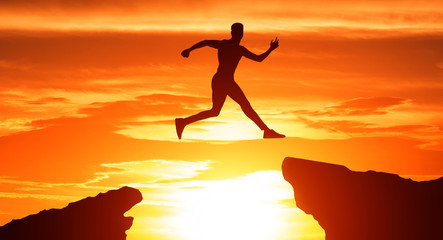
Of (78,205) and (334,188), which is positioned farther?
(78,205)

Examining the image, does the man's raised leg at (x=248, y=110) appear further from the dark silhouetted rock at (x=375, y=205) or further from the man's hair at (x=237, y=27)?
the dark silhouetted rock at (x=375, y=205)

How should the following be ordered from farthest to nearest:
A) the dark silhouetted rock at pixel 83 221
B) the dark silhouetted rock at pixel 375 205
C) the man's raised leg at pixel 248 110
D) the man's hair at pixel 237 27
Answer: the dark silhouetted rock at pixel 83 221
the dark silhouetted rock at pixel 375 205
the man's raised leg at pixel 248 110
the man's hair at pixel 237 27

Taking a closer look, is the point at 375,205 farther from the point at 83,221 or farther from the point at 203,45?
the point at 83,221

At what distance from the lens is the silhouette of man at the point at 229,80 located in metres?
28.7

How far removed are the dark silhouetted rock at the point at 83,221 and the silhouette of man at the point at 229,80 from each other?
7811 millimetres

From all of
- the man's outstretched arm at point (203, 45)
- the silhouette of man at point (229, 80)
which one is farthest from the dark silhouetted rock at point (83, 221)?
the man's outstretched arm at point (203, 45)

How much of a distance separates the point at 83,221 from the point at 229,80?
11264 millimetres

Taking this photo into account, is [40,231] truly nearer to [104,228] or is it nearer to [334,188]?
[104,228]

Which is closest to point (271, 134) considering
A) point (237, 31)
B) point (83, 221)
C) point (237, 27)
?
point (237, 31)

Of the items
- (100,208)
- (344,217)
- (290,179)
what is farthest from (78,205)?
(344,217)

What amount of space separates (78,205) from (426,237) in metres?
15.7

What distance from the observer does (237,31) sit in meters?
28.5

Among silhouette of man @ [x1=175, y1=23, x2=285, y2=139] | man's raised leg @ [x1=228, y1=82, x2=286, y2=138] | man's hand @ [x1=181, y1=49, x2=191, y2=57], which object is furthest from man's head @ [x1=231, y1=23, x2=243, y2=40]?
man's hand @ [x1=181, y1=49, x2=191, y2=57]

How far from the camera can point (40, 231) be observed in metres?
35.7
